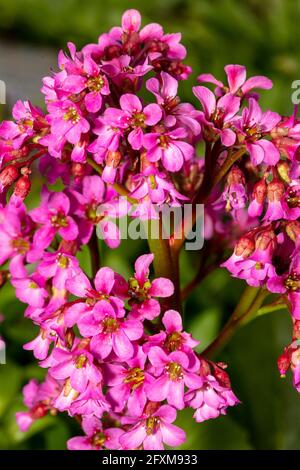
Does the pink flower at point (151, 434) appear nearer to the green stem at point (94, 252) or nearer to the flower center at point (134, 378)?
the flower center at point (134, 378)

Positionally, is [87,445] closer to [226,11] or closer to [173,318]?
[173,318]

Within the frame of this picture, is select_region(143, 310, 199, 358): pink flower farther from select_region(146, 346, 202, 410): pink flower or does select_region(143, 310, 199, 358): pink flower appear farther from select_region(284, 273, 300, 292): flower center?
select_region(284, 273, 300, 292): flower center

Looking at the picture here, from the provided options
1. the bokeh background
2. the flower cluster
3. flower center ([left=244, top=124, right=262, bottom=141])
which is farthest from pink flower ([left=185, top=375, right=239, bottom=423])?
the bokeh background

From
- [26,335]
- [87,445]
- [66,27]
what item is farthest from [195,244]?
[66,27]

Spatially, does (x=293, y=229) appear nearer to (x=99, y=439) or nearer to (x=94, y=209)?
(x=94, y=209)

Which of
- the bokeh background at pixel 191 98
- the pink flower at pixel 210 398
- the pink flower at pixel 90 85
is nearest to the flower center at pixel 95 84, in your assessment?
the pink flower at pixel 90 85
